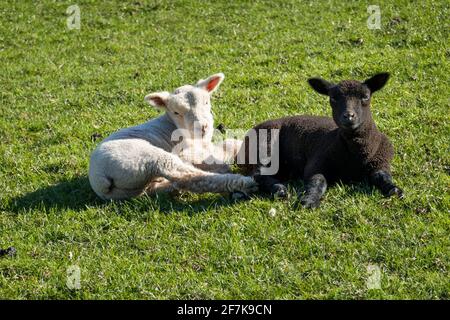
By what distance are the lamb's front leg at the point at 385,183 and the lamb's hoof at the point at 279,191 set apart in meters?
0.91

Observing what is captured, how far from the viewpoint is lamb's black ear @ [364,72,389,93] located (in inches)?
279

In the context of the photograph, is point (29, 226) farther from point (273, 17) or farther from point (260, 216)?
point (273, 17)

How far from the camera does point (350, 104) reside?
6930 millimetres

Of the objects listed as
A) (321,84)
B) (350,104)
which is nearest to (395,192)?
(350,104)

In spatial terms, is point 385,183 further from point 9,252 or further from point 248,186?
point 9,252

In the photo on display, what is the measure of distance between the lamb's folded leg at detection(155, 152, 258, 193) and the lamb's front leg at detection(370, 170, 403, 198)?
4.04ft

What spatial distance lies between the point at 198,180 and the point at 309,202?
1209 mm

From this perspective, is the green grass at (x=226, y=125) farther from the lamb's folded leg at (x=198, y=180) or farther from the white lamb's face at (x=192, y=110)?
the white lamb's face at (x=192, y=110)

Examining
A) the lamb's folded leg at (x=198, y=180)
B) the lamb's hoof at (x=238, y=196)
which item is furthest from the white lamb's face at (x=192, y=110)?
the lamb's hoof at (x=238, y=196)

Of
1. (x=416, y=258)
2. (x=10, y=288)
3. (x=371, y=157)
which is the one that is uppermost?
(x=371, y=157)

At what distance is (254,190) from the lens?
7.16 metres

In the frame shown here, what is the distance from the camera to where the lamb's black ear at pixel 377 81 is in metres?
7.09

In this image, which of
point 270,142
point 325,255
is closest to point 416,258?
point 325,255
